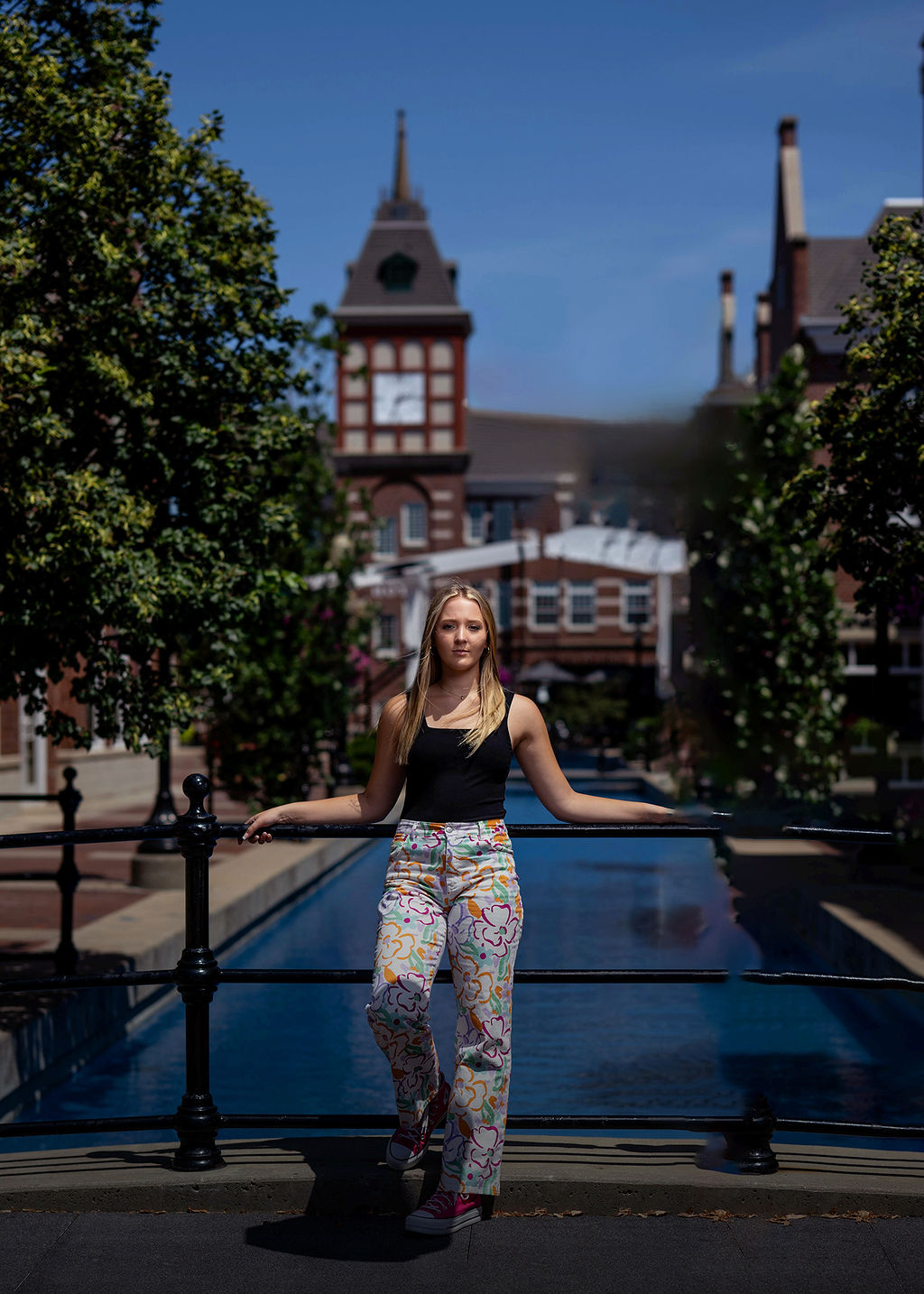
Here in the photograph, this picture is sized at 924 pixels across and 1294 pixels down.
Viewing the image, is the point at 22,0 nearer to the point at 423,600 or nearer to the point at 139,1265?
the point at 139,1265

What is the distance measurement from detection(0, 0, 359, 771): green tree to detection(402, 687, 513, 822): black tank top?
3522 millimetres

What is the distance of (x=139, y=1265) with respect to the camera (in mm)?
3621

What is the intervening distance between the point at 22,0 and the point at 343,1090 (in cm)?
627

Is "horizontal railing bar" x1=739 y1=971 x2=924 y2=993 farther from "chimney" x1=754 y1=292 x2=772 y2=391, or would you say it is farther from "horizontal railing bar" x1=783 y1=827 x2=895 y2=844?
"chimney" x1=754 y1=292 x2=772 y2=391

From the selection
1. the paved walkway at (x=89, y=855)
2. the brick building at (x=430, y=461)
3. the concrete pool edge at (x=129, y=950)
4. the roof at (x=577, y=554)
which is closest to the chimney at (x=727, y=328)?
the brick building at (x=430, y=461)

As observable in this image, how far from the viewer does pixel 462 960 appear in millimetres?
3807

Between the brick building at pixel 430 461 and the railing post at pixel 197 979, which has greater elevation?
the brick building at pixel 430 461

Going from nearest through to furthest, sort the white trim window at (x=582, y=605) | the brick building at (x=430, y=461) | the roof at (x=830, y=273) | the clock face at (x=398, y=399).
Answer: the roof at (x=830, y=273) → the brick building at (x=430, y=461) → the clock face at (x=398, y=399) → the white trim window at (x=582, y=605)

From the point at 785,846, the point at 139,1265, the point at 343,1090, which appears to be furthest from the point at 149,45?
the point at 785,846

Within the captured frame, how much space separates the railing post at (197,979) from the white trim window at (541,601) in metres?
54.7

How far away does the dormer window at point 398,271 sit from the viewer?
60.7 meters

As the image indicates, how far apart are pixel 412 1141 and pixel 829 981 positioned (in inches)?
49.7

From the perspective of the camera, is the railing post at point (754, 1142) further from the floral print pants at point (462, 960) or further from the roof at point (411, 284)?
the roof at point (411, 284)

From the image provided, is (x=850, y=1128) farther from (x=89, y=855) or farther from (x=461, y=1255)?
(x=89, y=855)
